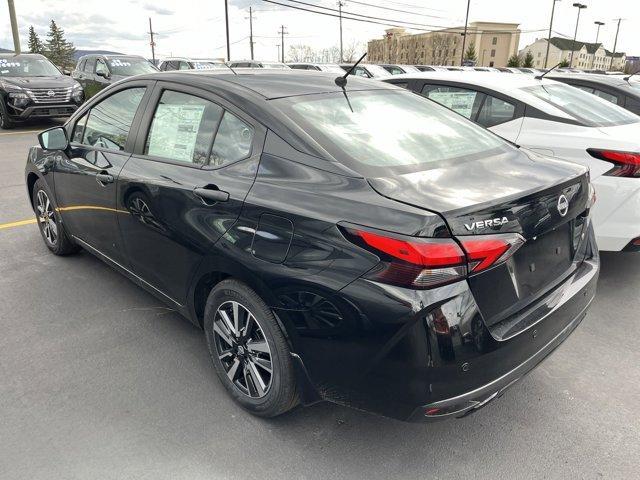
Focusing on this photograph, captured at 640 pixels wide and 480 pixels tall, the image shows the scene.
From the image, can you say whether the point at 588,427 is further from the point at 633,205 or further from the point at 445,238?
the point at 633,205

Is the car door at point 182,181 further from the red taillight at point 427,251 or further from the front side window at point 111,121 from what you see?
the red taillight at point 427,251

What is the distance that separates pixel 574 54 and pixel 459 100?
401 ft

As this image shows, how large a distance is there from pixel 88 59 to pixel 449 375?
1811 centimetres

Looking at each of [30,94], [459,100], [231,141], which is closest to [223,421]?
[231,141]

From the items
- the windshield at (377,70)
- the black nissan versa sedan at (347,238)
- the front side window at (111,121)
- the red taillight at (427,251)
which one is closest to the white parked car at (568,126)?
the black nissan versa sedan at (347,238)

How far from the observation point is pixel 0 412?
2.61m

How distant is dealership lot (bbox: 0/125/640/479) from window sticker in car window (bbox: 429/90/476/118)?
7.87 feet

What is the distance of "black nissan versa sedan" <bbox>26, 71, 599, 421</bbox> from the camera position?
191 centimetres

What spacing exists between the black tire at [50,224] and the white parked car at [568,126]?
12.1ft

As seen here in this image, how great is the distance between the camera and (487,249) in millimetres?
1915

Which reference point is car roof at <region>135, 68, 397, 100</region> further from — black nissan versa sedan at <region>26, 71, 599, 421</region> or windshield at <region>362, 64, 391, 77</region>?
windshield at <region>362, 64, 391, 77</region>

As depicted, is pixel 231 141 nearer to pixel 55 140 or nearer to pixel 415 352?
pixel 415 352

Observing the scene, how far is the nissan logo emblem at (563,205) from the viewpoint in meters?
2.29

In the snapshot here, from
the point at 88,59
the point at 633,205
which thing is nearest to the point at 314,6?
the point at 88,59
